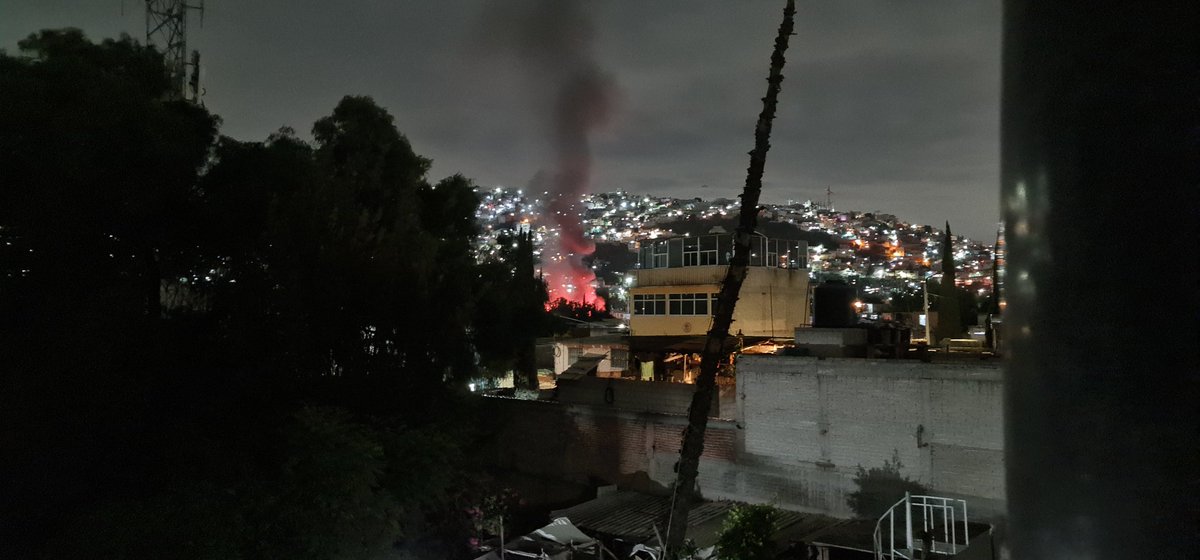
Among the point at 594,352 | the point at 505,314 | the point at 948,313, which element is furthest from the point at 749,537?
the point at 948,313

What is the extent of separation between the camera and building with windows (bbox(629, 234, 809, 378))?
2941cm

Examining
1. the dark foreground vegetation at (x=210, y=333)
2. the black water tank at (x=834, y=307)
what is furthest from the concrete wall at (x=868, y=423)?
the dark foreground vegetation at (x=210, y=333)

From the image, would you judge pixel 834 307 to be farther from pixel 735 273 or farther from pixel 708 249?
pixel 708 249

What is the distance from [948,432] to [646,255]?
2049 cm

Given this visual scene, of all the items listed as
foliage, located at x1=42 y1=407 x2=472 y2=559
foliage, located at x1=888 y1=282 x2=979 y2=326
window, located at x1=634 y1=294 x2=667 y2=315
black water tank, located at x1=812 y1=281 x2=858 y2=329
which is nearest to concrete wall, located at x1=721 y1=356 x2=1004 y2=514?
black water tank, located at x1=812 y1=281 x2=858 y2=329

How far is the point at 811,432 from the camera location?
48.4 feet

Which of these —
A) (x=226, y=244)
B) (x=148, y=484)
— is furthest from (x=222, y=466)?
(x=226, y=244)

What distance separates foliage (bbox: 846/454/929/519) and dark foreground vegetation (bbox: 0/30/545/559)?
7628 mm

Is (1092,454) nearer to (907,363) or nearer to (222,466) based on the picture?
(222,466)

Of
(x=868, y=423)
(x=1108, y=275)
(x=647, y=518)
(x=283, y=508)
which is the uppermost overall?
(x=1108, y=275)

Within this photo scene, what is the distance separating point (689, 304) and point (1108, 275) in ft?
95.1

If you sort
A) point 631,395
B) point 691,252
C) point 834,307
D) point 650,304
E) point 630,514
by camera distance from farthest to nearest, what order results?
point 650,304 → point 691,252 → point 631,395 → point 834,307 → point 630,514

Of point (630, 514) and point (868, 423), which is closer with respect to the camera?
point (868, 423)

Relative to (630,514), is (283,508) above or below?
above
